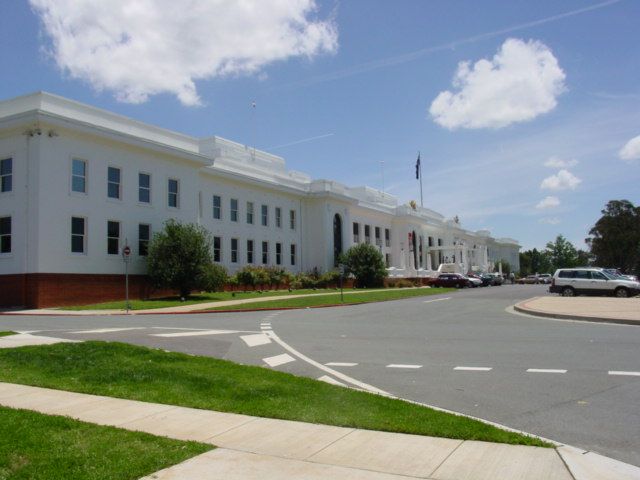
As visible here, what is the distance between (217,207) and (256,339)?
2963cm

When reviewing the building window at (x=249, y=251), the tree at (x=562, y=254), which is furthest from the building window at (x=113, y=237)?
the tree at (x=562, y=254)

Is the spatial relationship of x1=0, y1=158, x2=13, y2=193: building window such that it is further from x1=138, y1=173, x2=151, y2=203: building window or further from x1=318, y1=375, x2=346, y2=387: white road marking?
x1=318, y1=375, x2=346, y2=387: white road marking

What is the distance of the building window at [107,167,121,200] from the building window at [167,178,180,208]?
4.10 metres

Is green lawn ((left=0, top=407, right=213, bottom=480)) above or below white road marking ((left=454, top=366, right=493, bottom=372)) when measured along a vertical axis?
above

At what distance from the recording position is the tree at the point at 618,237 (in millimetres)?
81750

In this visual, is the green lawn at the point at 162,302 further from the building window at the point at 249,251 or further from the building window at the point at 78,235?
the building window at the point at 249,251

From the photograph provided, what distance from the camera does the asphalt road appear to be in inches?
286

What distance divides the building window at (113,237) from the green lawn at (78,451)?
28635mm

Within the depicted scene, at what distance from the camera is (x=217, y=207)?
44094 millimetres

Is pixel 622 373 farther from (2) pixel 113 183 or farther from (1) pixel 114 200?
(2) pixel 113 183

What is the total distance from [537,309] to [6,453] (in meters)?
21.6

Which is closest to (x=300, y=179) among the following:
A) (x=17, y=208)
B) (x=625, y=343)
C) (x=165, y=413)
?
(x=17, y=208)

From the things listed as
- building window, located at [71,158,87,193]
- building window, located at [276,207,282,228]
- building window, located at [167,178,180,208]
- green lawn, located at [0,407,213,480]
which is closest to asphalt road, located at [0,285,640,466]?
green lawn, located at [0,407,213,480]

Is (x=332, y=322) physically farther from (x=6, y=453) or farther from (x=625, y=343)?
(x=6, y=453)
